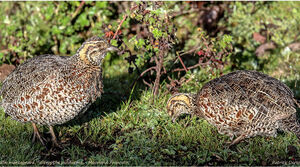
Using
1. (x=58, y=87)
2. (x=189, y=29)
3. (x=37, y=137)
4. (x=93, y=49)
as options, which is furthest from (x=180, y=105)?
(x=189, y=29)

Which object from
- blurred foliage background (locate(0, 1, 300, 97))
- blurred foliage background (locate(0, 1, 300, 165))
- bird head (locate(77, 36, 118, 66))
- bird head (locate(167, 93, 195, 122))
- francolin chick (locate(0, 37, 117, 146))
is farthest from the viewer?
blurred foliage background (locate(0, 1, 300, 97))

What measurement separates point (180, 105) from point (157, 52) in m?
1.00

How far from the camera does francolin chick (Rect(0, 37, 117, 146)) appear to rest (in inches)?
185

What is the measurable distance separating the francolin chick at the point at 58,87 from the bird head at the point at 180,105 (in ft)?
3.73

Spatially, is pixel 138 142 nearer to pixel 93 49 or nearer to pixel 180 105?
pixel 180 105

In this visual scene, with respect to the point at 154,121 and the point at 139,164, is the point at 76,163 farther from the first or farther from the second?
the point at 154,121

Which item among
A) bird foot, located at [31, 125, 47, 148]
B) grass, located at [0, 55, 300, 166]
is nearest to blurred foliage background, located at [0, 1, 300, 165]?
grass, located at [0, 55, 300, 166]

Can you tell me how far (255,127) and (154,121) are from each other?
4.87ft

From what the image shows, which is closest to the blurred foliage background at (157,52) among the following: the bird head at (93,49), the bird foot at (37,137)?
the bird foot at (37,137)

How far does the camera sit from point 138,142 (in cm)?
509

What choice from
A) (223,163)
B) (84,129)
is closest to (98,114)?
(84,129)

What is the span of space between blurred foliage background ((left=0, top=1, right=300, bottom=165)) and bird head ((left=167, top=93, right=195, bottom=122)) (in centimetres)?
19

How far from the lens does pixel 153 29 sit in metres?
5.46

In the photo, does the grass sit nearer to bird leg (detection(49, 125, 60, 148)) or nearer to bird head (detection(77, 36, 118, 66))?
bird leg (detection(49, 125, 60, 148))
